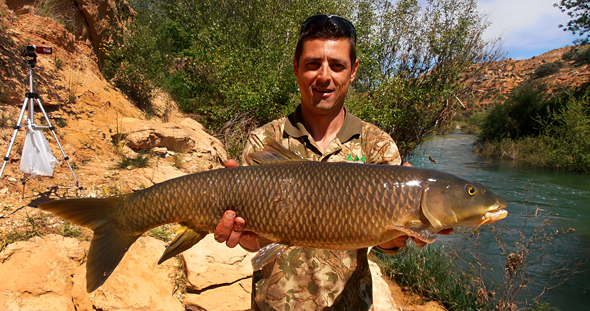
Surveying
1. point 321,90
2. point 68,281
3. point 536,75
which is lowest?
point 68,281

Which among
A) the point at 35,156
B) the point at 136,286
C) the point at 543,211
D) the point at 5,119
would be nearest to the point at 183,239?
the point at 136,286

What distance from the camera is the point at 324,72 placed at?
2188 millimetres

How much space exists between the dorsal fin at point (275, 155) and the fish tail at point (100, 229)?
90 cm

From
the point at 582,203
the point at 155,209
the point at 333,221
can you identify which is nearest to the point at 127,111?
the point at 155,209

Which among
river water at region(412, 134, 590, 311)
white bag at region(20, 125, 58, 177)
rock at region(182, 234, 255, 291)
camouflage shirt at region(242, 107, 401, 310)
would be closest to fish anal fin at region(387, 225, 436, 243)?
camouflage shirt at region(242, 107, 401, 310)

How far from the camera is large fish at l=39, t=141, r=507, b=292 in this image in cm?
184

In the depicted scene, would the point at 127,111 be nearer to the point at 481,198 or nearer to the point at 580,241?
the point at 481,198

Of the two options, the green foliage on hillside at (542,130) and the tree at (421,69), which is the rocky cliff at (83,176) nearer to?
the tree at (421,69)

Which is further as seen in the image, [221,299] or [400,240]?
[221,299]

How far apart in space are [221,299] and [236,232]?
265 cm

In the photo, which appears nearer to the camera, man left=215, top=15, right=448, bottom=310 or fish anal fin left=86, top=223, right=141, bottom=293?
fish anal fin left=86, top=223, right=141, bottom=293

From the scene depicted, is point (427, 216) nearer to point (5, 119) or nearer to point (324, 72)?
point (324, 72)

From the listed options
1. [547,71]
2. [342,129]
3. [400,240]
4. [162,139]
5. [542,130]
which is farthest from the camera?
[547,71]

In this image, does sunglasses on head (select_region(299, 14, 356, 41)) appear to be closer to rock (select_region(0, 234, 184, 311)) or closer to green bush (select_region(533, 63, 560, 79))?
rock (select_region(0, 234, 184, 311))
